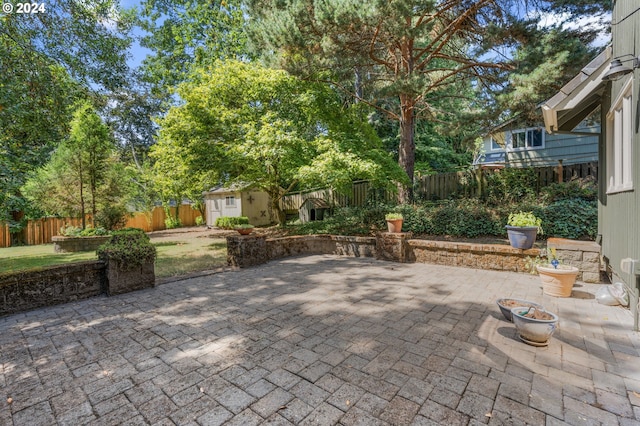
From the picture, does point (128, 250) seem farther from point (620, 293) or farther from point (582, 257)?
point (582, 257)

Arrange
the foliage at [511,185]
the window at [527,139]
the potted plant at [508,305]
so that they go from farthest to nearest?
the window at [527,139]
the foliage at [511,185]
the potted plant at [508,305]

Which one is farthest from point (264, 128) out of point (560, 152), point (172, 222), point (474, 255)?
point (172, 222)

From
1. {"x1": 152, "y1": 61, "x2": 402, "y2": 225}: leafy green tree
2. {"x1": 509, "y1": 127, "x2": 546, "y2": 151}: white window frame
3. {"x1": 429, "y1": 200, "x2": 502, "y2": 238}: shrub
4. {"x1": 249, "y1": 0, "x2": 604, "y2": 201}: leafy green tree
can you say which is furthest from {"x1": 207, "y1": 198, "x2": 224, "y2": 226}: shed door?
{"x1": 509, "y1": 127, "x2": 546, "y2": 151}: white window frame

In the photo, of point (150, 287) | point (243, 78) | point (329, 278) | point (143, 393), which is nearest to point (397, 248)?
point (329, 278)

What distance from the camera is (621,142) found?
4273 millimetres

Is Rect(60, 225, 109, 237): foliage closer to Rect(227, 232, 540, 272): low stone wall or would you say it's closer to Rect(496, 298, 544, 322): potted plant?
Rect(227, 232, 540, 272): low stone wall

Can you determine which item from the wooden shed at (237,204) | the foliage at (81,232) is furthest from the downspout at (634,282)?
the wooden shed at (237,204)

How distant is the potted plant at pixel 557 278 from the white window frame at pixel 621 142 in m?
1.31

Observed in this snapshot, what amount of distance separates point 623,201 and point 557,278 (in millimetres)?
1357

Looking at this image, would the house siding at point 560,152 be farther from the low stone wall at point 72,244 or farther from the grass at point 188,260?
the low stone wall at point 72,244

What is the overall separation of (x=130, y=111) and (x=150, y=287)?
2046 centimetres

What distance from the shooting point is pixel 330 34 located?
23.5ft

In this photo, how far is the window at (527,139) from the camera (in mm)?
13588

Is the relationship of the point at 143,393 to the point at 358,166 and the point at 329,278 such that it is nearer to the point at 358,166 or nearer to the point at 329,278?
the point at 329,278
